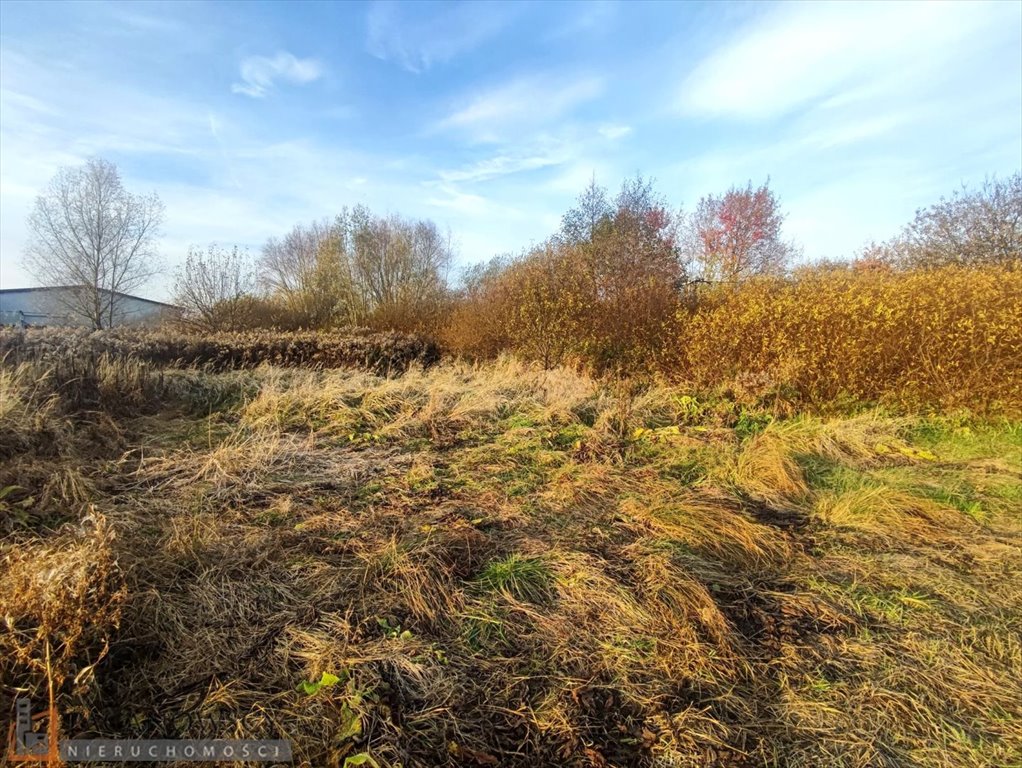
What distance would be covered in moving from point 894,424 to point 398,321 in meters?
11.5

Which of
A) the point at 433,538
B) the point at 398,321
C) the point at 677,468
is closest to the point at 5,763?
the point at 433,538

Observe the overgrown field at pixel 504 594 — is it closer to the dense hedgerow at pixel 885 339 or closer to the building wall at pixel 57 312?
the dense hedgerow at pixel 885 339

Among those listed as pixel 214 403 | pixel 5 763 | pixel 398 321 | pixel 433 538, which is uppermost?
pixel 398 321

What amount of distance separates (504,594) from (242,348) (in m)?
7.89

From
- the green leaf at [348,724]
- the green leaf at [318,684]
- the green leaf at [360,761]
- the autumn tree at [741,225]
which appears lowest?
the green leaf at [360,761]

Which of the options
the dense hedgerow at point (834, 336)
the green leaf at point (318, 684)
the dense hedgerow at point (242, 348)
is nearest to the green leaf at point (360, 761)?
the green leaf at point (318, 684)

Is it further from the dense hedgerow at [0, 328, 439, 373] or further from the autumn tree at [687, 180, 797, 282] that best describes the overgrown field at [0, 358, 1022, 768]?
the autumn tree at [687, 180, 797, 282]

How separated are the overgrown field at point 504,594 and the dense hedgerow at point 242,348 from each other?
82.3 inches

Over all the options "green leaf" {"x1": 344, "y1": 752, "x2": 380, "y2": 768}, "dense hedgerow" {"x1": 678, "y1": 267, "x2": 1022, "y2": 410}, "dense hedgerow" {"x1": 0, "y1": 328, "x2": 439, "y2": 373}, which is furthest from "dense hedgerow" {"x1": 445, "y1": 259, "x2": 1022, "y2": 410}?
"green leaf" {"x1": 344, "y1": 752, "x2": 380, "y2": 768}

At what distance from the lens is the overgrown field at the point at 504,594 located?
73.2 inches

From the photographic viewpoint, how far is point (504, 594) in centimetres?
257

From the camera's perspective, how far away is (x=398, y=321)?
14.3m

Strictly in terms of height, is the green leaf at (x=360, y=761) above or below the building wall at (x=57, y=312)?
below

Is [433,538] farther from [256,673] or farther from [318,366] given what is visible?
[318,366]
